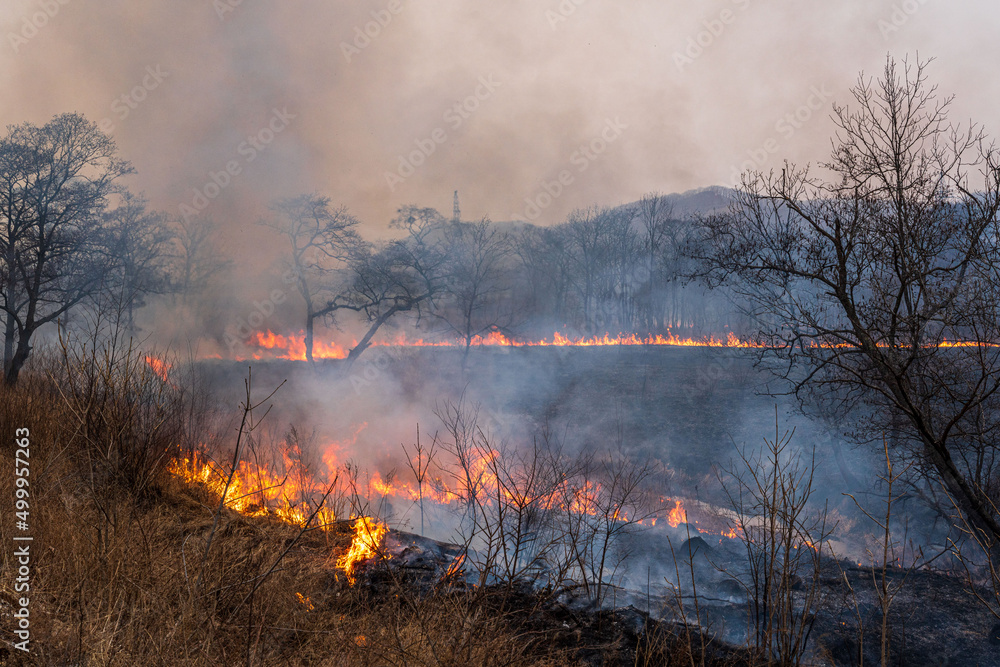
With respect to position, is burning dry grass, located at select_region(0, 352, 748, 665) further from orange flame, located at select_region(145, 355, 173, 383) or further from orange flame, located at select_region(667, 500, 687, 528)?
orange flame, located at select_region(667, 500, 687, 528)

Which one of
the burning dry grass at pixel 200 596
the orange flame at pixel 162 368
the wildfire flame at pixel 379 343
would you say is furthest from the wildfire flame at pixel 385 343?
the burning dry grass at pixel 200 596

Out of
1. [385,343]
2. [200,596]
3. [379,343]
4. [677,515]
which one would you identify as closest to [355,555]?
[200,596]

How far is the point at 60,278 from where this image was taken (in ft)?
51.2

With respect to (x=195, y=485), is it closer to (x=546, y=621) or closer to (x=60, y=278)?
(x=546, y=621)

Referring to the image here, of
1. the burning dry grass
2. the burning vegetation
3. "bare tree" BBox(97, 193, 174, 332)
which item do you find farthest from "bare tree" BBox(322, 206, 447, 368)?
the burning dry grass

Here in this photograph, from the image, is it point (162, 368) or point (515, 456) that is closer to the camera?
point (162, 368)

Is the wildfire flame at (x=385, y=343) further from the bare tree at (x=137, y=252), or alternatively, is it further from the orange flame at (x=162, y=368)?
the orange flame at (x=162, y=368)

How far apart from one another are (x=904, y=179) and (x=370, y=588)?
1100 cm

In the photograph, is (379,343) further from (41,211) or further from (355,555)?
(355,555)

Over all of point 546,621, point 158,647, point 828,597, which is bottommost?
Result: point 828,597

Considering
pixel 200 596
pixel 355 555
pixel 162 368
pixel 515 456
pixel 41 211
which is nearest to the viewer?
pixel 200 596

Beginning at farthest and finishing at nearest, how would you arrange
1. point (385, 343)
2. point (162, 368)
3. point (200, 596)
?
1. point (385, 343)
2. point (162, 368)
3. point (200, 596)

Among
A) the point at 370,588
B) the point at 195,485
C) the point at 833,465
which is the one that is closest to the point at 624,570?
the point at 370,588

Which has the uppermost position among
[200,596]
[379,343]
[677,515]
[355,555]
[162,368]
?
[379,343]
